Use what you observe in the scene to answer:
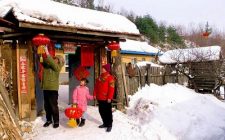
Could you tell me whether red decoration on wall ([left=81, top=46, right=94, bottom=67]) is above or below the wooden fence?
above

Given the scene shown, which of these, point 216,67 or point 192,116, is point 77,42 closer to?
point 192,116

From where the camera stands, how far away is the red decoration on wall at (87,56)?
12.0 meters

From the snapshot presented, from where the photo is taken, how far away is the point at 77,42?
37.9 ft

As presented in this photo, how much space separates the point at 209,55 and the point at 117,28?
1509 centimetres

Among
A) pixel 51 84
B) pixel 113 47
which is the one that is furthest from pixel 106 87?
pixel 113 47

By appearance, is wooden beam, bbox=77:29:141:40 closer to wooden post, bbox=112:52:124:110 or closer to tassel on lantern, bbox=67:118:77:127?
wooden post, bbox=112:52:124:110

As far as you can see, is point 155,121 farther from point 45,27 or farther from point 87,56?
point 45,27

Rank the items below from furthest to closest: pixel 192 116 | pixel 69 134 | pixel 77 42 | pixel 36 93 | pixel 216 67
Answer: pixel 216 67 → pixel 192 116 → pixel 77 42 → pixel 36 93 → pixel 69 134

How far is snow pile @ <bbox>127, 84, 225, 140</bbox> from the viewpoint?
33.4 feet

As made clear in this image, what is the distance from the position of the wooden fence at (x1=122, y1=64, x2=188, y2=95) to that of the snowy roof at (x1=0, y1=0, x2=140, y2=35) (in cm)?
214

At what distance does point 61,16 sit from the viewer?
9.92m

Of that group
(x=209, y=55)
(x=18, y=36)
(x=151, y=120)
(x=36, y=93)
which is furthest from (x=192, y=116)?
(x=209, y=55)

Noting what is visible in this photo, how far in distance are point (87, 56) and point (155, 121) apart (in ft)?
11.0

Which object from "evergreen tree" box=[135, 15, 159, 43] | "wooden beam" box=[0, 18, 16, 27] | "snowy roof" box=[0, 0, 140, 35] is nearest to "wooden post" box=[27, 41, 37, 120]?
"wooden beam" box=[0, 18, 16, 27]
